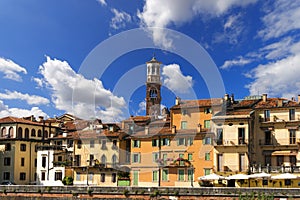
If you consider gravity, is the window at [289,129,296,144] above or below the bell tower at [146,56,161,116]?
below

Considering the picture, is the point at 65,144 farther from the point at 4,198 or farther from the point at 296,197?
the point at 296,197

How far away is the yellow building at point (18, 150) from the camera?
2381 inches

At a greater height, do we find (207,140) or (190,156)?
(207,140)

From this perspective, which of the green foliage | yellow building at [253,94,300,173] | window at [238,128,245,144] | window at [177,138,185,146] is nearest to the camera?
window at [238,128,245,144]

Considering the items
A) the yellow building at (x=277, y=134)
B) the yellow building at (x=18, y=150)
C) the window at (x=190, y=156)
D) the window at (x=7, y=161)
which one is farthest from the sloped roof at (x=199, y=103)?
the window at (x=7, y=161)

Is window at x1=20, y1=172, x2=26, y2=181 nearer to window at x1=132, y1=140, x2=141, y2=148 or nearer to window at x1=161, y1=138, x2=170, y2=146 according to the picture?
window at x1=132, y1=140, x2=141, y2=148

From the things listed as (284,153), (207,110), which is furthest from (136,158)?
(284,153)

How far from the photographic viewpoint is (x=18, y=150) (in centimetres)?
6112

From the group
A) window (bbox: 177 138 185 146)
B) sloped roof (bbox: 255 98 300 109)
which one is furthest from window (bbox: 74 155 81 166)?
sloped roof (bbox: 255 98 300 109)

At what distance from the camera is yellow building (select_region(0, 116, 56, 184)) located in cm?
6047

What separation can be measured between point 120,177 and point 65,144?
11.5m

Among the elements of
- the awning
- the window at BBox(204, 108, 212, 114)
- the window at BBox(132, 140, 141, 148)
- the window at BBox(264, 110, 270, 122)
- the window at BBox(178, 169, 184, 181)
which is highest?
the window at BBox(204, 108, 212, 114)

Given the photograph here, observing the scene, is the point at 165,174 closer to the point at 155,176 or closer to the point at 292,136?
the point at 155,176

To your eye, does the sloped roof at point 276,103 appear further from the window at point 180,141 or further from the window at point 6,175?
the window at point 6,175
